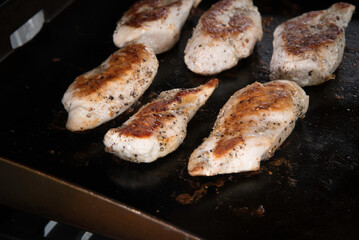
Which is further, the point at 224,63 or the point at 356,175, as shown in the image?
the point at 224,63

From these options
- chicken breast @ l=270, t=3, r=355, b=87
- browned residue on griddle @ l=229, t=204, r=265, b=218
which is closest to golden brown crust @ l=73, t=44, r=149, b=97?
chicken breast @ l=270, t=3, r=355, b=87

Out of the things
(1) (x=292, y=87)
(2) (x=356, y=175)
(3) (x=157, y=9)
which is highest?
(3) (x=157, y=9)

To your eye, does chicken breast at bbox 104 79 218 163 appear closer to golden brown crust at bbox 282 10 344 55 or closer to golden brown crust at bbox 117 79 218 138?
golden brown crust at bbox 117 79 218 138

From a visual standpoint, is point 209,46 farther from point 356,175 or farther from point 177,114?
point 356,175

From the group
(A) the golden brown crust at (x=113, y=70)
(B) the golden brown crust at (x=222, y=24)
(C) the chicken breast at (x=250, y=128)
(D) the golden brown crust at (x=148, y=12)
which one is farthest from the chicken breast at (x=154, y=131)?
(D) the golden brown crust at (x=148, y=12)

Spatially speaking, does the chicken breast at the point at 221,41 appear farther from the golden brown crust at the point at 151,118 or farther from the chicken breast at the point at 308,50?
the golden brown crust at the point at 151,118

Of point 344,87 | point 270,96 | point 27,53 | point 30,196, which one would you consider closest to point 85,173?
point 30,196
